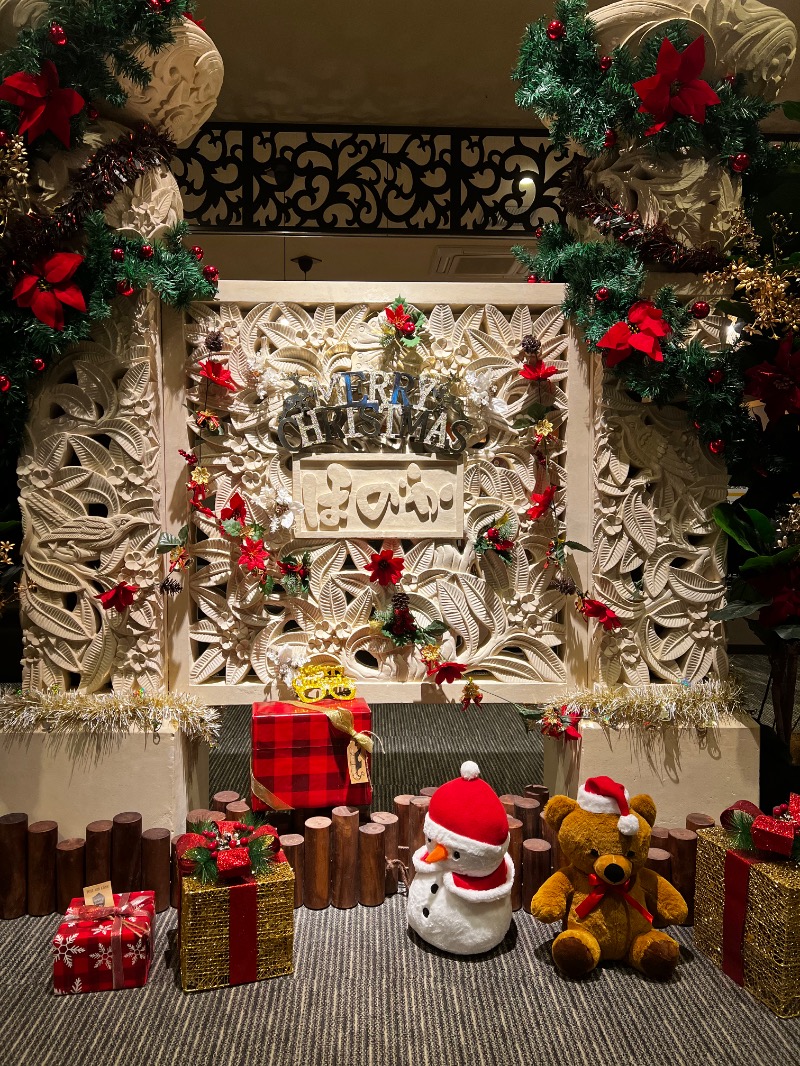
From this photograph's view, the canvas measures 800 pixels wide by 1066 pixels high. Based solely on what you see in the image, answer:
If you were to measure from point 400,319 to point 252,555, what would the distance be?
95 centimetres

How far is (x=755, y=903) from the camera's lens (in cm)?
212

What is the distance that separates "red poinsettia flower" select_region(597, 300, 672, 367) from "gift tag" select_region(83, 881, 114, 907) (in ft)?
7.31

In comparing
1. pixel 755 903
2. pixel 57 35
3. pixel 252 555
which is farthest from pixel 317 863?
pixel 57 35

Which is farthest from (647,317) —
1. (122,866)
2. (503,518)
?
(122,866)

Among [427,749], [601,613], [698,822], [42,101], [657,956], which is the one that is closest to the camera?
[657,956]

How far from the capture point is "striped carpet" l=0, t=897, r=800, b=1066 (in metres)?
1.92

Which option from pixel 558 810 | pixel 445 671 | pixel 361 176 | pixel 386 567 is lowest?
pixel 558 810

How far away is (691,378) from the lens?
2.61 m

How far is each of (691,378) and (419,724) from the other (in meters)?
2.63

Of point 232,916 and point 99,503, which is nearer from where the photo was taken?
point 232,916

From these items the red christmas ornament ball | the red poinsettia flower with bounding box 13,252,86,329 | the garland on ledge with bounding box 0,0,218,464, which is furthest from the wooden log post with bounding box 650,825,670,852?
the red christmas ornament ball

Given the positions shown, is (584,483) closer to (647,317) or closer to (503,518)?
(503,518)

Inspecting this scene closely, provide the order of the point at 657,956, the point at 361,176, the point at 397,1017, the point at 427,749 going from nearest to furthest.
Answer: the point at 397,1017 < the point at 657,956 < the point at 427,749 < the point at 361,176

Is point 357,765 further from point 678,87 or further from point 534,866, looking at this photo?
point 678,87
